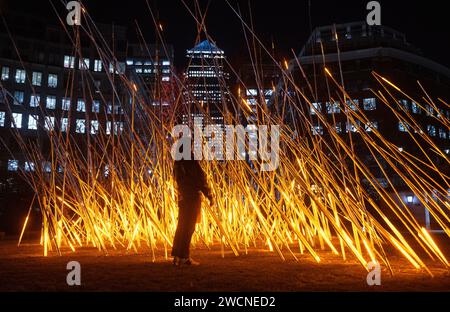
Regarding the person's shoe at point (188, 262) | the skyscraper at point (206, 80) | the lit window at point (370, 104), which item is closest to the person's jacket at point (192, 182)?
the person's shoe at point (188, 262)

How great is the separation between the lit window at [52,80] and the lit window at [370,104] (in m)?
27.8

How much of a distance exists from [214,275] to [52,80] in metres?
42.6

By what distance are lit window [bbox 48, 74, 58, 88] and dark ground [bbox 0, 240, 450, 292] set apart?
133 feet

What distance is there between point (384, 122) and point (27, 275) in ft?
116

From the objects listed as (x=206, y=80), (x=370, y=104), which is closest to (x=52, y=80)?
(x=370, y=104)

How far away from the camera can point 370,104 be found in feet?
123

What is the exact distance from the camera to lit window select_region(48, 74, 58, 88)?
4175cm

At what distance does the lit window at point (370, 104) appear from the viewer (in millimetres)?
37006

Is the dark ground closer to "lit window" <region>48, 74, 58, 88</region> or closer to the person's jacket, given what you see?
the person's jacket

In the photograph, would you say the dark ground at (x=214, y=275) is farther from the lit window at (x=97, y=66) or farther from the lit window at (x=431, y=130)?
the lit window at (x=97, y=66)

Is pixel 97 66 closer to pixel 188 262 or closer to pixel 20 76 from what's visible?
pixel 20 76

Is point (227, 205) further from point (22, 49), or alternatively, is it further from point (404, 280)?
point (22, 49)

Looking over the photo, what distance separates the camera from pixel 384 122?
3569cm
